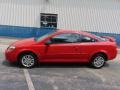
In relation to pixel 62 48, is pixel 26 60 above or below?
below

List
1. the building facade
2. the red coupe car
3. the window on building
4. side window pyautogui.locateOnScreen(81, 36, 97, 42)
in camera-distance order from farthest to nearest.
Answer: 1. the window on building
2. the building facade
3. side window pyautogui.locateOnScreen(81, 36, 97, 42)
4. the red coupe car

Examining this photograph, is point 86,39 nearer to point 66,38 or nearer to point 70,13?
point 66,38

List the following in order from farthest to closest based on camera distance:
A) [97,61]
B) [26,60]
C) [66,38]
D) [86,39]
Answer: [97,61] → [86,39] → [66,38] → [26,60]

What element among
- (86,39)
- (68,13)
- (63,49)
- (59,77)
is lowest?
(59,77)

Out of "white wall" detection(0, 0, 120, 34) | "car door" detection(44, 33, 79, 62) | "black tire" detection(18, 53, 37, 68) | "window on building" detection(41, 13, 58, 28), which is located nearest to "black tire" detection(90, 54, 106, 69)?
"car door" detection(44, 33, 79, 62)

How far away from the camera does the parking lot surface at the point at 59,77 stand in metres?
10.7

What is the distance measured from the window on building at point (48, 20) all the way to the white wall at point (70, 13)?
0.33 m

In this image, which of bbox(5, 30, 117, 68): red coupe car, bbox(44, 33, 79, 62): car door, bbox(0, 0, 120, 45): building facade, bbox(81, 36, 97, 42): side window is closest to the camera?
bbox(5, 30, 117, 68): red coupe car

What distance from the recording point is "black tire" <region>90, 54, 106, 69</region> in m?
13.8

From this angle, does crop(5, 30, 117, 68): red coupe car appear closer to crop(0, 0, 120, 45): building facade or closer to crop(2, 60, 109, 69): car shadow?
crop(2, 60, 109, 69): car shadow

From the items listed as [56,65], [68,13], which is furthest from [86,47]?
[68,13]

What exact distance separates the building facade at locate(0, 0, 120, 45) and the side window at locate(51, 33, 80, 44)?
12.0 metres

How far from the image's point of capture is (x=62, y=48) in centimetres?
1342

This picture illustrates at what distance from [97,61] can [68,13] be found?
12649 millimetres
